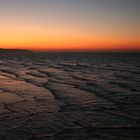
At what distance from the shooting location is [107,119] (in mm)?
7828

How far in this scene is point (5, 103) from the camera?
391 inches

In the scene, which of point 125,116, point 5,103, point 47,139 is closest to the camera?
point 47,139

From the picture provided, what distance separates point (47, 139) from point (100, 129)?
174 centimetres

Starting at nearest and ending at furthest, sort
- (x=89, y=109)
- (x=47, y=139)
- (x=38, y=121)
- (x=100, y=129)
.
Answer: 1. (x=47, y=139)
2. (x=100, y=129)
3. (x=38, y=121)
4. (x=89, y=109)

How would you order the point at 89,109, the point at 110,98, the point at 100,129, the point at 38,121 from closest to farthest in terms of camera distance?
the point at 100,129, the point at 38,121, the point at 89,109, the point at 110,98

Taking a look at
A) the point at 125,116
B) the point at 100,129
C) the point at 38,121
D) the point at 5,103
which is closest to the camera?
the point at 100,129

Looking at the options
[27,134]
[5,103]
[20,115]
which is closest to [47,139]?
[27,134]

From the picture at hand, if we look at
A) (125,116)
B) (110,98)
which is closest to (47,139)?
(125,116)

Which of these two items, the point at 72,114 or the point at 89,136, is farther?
the point at 72,114

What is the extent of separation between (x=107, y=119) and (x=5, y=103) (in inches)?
185

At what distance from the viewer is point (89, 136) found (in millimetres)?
6215

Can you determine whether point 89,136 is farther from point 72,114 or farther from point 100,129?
point 72,114

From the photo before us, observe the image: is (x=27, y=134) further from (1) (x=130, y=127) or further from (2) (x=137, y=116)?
(2) (x=137, y=116)

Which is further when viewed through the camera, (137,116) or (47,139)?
(137,116)
